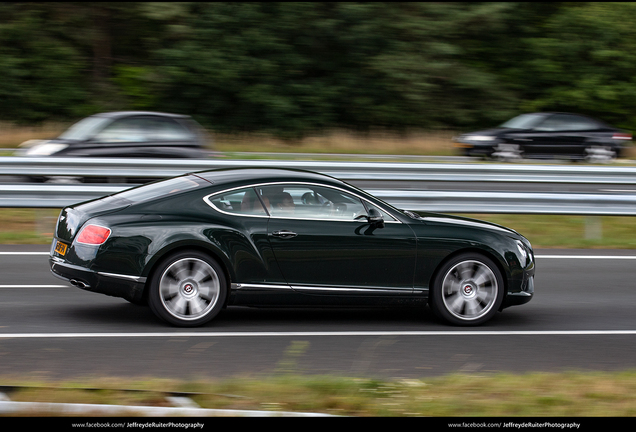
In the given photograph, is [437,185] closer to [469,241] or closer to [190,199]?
[469,241]

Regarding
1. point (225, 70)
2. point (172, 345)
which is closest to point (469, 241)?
point (172, 345)

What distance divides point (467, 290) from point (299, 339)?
1.67 metres

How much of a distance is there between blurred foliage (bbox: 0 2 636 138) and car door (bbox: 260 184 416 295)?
24762 mm

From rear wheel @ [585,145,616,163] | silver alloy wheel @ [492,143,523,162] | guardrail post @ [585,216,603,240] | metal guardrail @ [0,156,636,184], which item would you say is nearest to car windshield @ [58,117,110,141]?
metal guardrail @ [0,156,636,184]

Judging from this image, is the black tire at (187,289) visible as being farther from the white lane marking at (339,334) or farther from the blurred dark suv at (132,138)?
the blurred dark suv at (132,138)

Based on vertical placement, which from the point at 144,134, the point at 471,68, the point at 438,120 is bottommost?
the point at 144,134

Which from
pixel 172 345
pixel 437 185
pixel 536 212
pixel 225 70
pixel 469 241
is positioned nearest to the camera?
pixel 172 345

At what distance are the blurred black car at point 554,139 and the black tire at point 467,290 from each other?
16728mm

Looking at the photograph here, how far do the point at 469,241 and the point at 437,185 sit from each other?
5.70 metres

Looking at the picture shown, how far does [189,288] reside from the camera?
7.01 m

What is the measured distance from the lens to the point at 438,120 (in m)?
32.9

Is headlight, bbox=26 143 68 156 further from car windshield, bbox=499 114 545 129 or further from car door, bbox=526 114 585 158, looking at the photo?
car door, bbox=526 114 585 158

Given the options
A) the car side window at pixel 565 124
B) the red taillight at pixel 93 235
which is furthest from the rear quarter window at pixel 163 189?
the car side window at pixel 565 124

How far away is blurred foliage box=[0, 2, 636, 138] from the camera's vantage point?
31.5m
